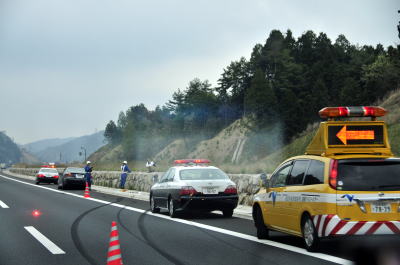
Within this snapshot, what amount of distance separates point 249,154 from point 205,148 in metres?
16.7

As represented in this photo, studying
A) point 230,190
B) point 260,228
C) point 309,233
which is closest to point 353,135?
point 309,233

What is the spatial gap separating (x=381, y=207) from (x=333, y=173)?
34.0 inches

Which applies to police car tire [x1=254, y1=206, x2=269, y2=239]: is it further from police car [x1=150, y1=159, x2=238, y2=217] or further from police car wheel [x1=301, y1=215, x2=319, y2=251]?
police car [x1=150, y1=159, x2=238, y2=217]

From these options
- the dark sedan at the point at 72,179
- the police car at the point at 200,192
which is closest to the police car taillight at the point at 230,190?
the police car at the point at 200,192

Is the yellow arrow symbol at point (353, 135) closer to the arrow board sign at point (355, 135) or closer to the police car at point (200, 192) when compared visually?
the arrow board sign at point (355, 135)

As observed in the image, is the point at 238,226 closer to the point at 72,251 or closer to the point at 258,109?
the point at 72,251

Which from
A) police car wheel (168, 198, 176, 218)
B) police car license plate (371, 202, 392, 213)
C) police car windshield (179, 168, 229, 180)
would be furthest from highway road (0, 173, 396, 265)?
police car windshield (179, 168, 229, 180)

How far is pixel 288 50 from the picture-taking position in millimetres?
116562

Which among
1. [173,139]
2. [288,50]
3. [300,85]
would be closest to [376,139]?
[300,85]

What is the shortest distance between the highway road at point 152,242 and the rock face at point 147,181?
2.26 metres

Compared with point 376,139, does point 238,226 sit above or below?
below

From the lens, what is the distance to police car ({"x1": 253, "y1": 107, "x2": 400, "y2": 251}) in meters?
8.90

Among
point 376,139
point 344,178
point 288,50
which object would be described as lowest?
point 344,178

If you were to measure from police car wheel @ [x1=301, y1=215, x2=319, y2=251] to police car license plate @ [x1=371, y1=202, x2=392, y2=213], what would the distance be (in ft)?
3.28
